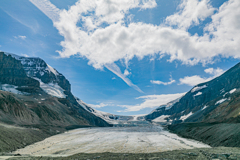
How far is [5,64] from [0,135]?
193447 mm

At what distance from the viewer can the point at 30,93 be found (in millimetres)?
171500

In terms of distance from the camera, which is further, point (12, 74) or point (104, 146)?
point (12, 74)

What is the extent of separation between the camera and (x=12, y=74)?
19175 centimetres

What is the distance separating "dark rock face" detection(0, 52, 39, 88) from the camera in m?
185

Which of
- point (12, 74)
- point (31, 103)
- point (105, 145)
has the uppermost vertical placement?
point (12, 74)

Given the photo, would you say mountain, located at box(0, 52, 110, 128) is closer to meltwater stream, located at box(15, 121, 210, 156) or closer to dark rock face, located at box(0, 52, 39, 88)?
dark rock face, located at box(0, 52, 39, 88)

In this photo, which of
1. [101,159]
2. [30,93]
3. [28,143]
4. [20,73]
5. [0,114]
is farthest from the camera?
[20,73]

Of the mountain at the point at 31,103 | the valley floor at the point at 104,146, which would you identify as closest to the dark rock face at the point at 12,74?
the mountain at the point at 31,103

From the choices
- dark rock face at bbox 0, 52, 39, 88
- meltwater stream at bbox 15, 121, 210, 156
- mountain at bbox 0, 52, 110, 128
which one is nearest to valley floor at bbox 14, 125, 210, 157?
meltwater stream at bbox 15, 121, 210, 156

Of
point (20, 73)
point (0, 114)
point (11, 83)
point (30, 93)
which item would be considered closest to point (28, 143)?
point (0, 114)

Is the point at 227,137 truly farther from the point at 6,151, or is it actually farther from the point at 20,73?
the point at 20,73

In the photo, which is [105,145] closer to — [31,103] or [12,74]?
[31,103]

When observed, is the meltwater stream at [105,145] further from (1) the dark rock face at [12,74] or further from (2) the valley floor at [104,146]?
(1) the dark rock face at [12,74]

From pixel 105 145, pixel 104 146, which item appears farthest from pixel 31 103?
pixel 104 146
